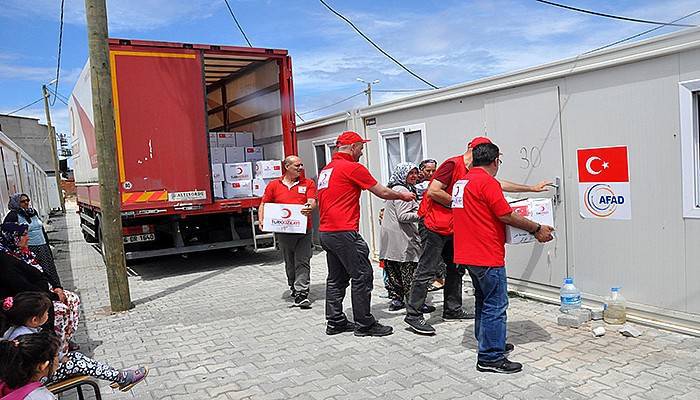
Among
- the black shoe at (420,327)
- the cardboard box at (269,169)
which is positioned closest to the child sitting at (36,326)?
the black shoe at (420,327)

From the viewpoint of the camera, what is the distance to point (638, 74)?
189 inches

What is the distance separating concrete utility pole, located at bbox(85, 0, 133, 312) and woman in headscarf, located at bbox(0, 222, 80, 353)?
1489 mm

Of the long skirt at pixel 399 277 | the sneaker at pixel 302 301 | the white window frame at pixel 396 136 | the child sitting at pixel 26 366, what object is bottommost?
the sneaker at pixel 302 301

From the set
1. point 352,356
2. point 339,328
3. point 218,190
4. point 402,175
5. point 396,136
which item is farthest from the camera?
point 218,190

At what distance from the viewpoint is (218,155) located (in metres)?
9.84

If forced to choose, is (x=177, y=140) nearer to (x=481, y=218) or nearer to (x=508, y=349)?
(x=481, y=218)

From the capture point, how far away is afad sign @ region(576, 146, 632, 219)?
5043mm

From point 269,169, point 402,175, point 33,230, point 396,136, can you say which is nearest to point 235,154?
point 269,169

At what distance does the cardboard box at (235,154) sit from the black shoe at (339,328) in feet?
17.8

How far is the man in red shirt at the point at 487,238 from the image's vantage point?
4.00 metres

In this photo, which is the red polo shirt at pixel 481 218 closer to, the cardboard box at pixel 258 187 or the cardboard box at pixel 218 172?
the cardboard box at pixel 258 187

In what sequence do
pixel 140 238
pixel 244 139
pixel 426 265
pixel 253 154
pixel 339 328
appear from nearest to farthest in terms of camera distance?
pixel 426 265 < pixel 339 328 < pixel 140 238 < pixel 253 154 < pixel 244 139

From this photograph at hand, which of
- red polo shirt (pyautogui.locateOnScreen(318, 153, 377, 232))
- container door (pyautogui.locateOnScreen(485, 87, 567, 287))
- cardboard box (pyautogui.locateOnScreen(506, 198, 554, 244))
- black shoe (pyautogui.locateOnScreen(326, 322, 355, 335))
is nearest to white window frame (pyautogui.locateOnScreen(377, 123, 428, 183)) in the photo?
container door (pyautogui.locateOnScreen(485, 87, 567, 287))

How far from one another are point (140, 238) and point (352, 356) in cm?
542
